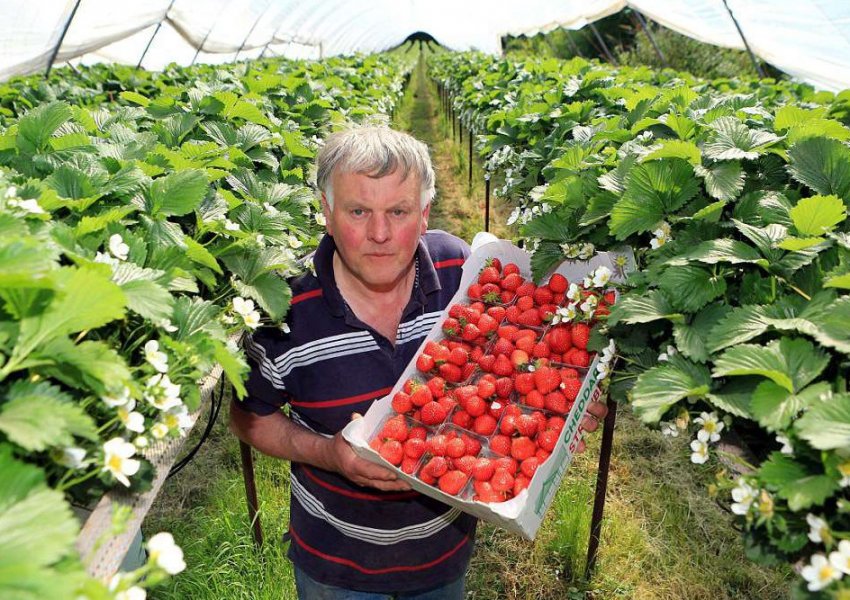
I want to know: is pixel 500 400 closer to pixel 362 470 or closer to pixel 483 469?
pixel 483 469

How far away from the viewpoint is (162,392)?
1.16 m

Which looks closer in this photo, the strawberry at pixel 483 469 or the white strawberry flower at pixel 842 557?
the white strawberry flower at pixel 842 557

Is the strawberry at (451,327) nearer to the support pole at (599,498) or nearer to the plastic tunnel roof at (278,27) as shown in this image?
the support pole at (599,498)

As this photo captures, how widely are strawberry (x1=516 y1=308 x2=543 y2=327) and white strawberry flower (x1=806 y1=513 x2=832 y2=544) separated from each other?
1.12m

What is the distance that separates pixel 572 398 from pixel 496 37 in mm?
26576

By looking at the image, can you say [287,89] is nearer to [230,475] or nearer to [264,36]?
[230,475]

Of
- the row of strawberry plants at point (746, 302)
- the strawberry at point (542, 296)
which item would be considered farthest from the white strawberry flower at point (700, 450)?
the strawberry at point (542, 296)

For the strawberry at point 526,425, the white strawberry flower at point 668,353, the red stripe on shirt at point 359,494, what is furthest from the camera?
the red stripe on shirt at point 359,494

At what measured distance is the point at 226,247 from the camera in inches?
70.0

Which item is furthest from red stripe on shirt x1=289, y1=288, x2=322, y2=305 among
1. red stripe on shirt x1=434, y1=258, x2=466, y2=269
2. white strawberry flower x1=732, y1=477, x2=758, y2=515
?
white strawberry flower x1=732, y1=477, x2=758, y2=515

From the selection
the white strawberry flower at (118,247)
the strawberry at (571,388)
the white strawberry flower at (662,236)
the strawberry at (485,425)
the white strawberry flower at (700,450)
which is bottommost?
the strawberry at (485,425)

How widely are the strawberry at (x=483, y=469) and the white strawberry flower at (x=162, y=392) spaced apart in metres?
0.80

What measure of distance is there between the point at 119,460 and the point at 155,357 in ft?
0.70

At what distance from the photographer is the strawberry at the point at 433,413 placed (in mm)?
1834
